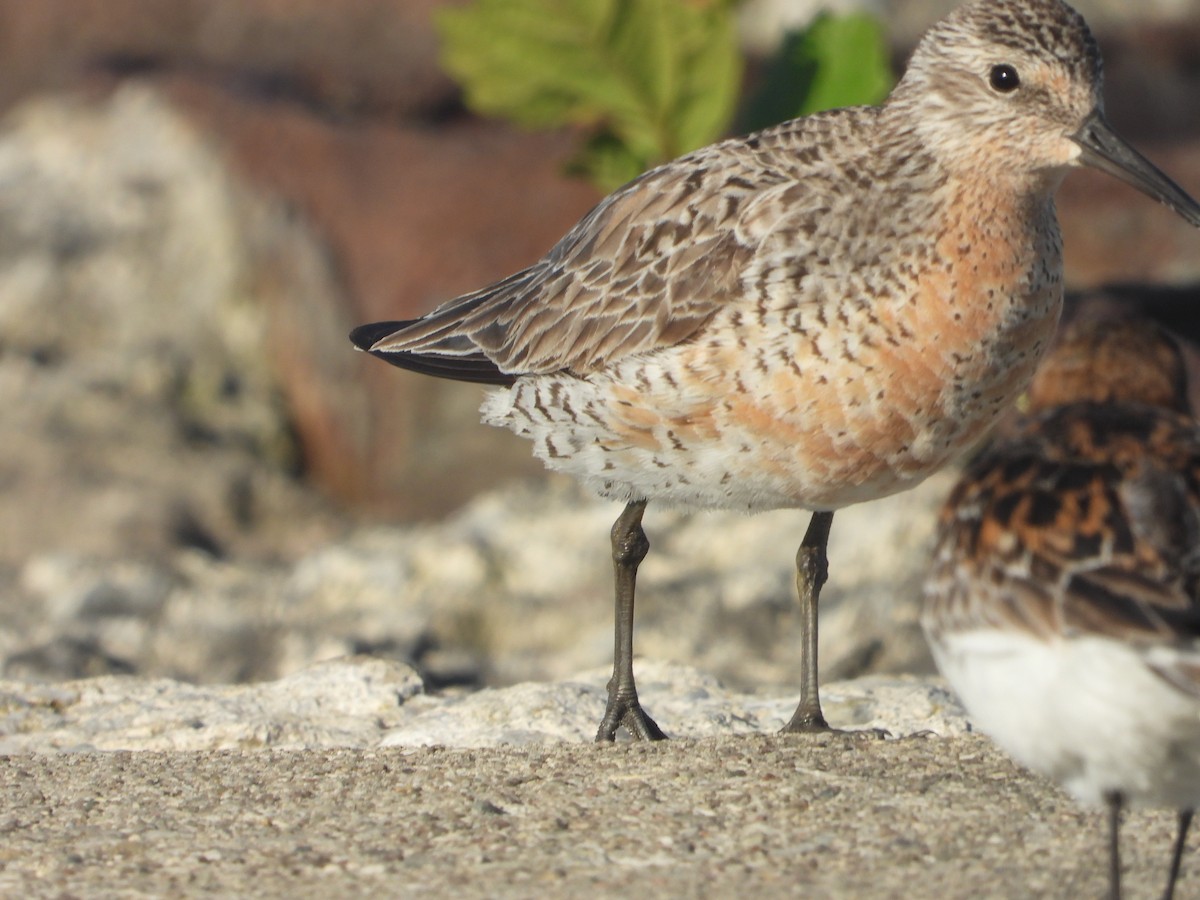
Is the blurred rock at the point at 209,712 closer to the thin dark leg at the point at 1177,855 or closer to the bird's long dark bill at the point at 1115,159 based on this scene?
the thin dark leg at the point at 1177,855

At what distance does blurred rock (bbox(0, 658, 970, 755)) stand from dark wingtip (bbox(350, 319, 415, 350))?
3.97ft

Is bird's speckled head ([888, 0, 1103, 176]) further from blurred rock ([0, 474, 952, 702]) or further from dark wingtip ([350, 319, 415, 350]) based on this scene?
blurred rock ([0, 474, 952, 702])

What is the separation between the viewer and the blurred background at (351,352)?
9.66 metres

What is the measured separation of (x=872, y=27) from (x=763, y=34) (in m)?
5.72

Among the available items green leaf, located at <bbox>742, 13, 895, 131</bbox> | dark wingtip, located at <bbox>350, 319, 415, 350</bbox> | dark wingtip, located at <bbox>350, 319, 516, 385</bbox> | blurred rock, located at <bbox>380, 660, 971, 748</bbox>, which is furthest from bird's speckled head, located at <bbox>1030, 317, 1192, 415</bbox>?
green leaf, located at <bbox>742, 13, 895, 131</bbox>

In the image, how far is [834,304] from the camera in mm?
5441

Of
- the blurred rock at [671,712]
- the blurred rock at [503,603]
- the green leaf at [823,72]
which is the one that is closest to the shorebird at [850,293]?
the blurred rock at [671,712]

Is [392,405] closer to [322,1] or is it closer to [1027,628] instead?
[322,1]

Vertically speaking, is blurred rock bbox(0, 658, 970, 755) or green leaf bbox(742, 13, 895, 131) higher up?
green leaf bbox(742, 13, 895, 131)

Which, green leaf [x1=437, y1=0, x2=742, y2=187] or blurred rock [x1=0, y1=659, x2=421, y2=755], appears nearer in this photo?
blurred rock [x1=0, y1=659, x2=421, y2=755]

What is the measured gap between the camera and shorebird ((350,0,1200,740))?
17.7 ft

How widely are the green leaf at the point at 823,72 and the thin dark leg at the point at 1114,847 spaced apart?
6541 mm

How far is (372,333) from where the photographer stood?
706cm

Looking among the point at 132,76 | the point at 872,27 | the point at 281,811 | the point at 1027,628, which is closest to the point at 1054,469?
the point at 1027,628
